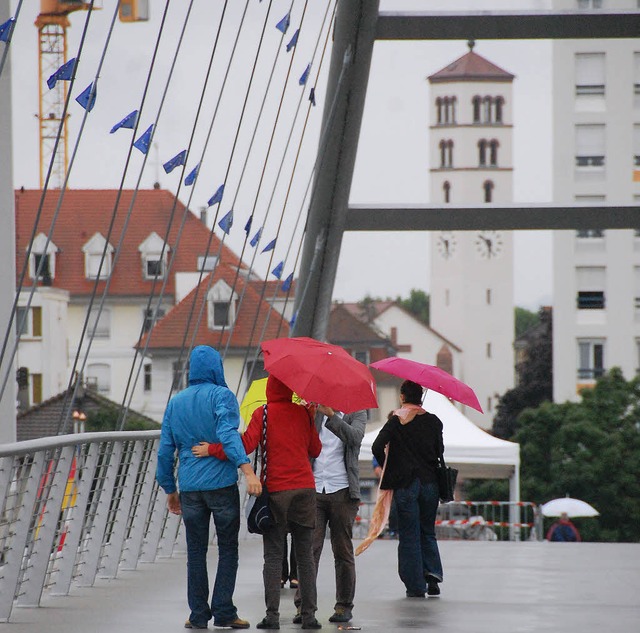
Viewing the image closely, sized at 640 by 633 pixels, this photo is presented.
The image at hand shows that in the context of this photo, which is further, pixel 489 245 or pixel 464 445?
pixel 489 245

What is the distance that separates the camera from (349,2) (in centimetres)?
1549

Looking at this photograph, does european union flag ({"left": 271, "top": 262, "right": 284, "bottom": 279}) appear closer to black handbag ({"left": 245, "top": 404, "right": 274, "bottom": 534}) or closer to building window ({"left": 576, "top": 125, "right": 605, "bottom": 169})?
black handbag ({"left": 245, "top": 404, "right": 274, "bottom": 534})

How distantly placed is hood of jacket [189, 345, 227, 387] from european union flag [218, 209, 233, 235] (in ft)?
22.8

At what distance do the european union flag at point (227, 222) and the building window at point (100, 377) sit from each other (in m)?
78.4

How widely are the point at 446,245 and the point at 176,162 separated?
4416 inches

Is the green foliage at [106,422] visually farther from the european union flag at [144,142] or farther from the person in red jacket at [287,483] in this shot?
the person in red jacket at [287,483]

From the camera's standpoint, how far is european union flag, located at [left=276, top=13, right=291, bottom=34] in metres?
16.2

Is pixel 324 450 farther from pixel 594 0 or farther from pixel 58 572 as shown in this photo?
pixel 594 0

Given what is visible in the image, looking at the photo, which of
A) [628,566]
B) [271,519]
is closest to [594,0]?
[628,566]

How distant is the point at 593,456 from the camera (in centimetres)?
5597

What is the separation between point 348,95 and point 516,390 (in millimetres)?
75050

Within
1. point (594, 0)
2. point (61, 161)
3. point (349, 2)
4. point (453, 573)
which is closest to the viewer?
point (453, 573)

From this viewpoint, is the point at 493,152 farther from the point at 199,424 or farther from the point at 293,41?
the point at 199,424

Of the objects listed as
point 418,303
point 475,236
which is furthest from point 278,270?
point 418,303
